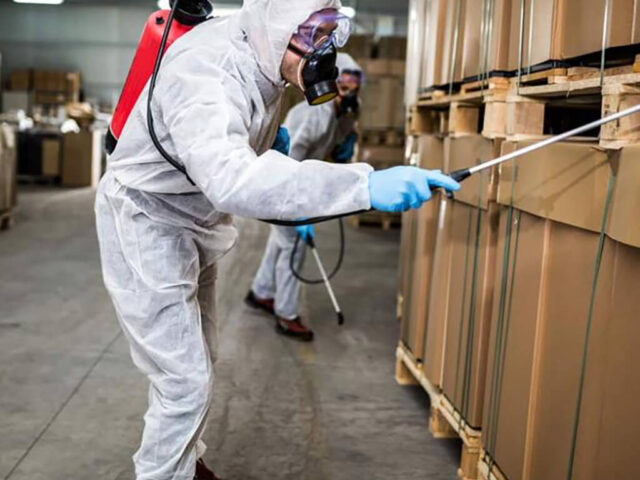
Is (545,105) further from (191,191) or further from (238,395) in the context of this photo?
(238,395)

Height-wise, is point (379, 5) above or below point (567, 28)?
above

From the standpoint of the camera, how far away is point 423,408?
13.0ft

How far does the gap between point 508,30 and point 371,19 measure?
17104 mm

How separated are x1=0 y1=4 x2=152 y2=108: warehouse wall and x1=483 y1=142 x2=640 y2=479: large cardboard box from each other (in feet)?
64.1

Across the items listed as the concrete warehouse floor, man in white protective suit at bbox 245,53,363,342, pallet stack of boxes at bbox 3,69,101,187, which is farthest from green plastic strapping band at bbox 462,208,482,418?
pallet stack of boxes at bbox 3,69,101,187

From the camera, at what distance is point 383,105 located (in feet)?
32.9

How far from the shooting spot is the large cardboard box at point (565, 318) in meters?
1.95

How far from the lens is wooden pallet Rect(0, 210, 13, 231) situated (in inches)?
352

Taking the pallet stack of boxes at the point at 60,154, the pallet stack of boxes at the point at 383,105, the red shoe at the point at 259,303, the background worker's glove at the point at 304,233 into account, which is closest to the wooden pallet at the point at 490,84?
the background worker's glove at the point at 304,233

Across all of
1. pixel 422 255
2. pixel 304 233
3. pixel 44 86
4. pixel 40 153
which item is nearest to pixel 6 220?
pixel 304 233

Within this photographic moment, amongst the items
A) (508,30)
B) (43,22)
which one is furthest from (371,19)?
(508,30)

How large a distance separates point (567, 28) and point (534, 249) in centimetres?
71

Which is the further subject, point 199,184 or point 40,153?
point 40,153

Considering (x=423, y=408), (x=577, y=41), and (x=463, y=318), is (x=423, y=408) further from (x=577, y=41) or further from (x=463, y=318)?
(x=577, y=41)
